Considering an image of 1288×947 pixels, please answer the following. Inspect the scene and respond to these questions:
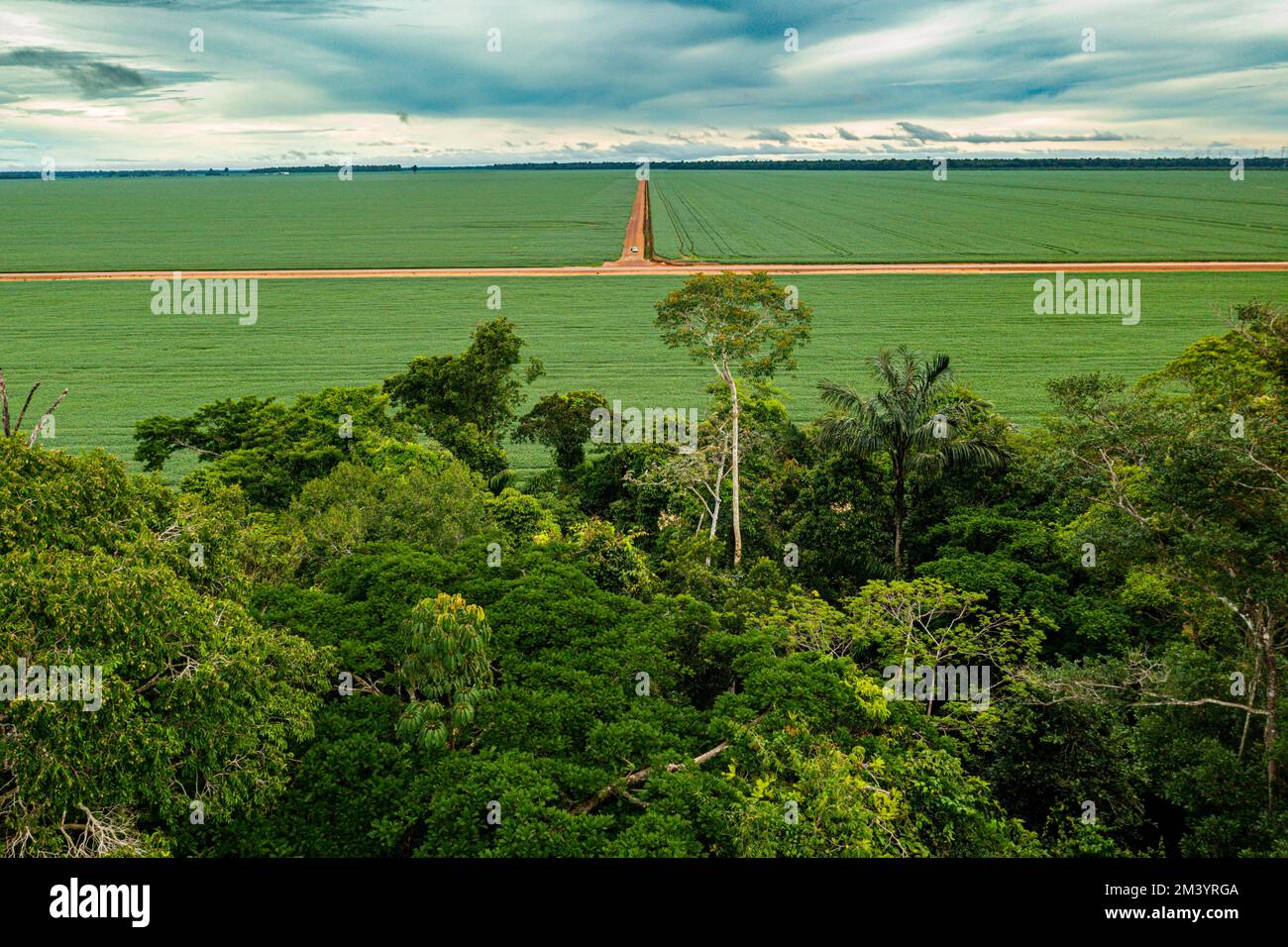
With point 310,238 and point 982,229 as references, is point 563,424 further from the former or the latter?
point 982,229

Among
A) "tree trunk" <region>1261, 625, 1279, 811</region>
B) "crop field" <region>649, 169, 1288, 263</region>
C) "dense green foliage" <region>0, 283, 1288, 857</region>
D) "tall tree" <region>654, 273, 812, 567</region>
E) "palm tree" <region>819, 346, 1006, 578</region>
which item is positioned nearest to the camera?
"dense green foliage" <region>0, 283, 1288, 857</region>

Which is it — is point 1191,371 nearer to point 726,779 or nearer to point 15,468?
point 726,779

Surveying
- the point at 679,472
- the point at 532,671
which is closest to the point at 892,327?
the point at 679,472

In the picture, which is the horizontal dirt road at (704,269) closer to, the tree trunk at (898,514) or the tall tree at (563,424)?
the tall tree at (563,424)

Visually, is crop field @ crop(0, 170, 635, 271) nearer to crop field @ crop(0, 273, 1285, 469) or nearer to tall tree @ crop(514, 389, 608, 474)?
crop field @ crop(0, 273, 1285, 469)

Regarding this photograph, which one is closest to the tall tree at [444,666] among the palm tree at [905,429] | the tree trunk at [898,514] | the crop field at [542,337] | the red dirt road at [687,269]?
the palm tree at [905,429]

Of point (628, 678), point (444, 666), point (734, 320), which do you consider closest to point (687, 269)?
point (734, 320)

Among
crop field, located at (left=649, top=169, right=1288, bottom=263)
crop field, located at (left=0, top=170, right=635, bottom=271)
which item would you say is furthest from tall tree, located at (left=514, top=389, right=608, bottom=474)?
crop field, located at (left=0, top=170, right=635, bottom=271)
